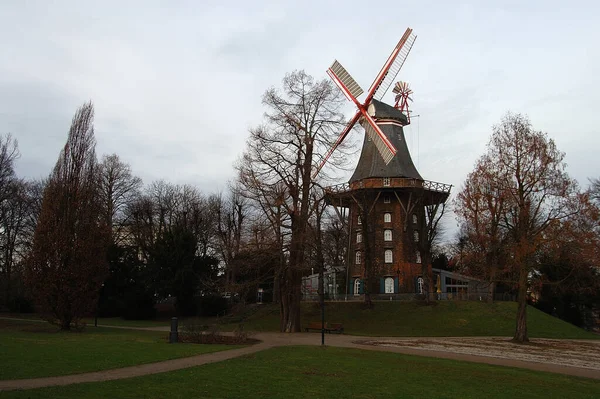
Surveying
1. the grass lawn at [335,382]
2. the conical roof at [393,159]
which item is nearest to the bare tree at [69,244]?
the grass lawn at [335,382]

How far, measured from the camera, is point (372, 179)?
5219cm

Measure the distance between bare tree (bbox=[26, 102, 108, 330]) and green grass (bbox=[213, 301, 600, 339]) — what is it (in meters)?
11.0

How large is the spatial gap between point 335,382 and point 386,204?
136 feet

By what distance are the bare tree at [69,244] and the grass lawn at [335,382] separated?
15.4 m

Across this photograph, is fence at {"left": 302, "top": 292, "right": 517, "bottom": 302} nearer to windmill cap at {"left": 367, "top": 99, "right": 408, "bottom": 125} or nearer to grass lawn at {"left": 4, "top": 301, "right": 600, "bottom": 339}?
grass lawn at {"left": 4, "top": 301, "right": 600, "bottom": 339}

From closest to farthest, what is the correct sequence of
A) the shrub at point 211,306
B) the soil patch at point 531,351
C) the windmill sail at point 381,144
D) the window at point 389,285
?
the soil patch at point 531,351 < the windmill sail at point 381,144 < the shrub at point 211,306 < the window at point 389,285

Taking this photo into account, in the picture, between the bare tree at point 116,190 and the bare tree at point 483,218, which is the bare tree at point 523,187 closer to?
the bare tree at point 483,218

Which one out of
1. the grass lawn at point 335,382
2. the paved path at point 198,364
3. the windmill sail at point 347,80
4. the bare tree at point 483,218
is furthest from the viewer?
the windmill sail at point 347,80

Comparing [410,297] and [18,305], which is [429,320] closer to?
[410,297]

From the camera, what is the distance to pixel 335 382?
13117 millimetres

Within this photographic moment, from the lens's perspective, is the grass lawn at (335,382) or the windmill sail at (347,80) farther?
the windmill sail at (347,80)

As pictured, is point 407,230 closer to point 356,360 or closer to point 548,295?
point 548,295

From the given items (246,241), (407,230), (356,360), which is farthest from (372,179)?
(356,360)

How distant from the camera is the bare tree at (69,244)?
29453mm
